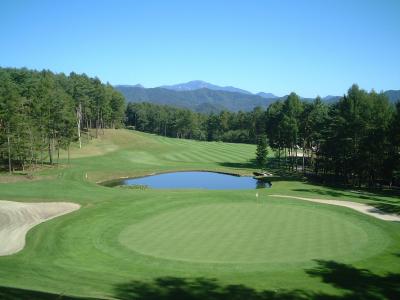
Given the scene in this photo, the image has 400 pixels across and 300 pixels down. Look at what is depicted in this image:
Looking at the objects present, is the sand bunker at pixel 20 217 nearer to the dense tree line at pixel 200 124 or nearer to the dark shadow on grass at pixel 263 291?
the dark shadow on grass at pixel 263 291

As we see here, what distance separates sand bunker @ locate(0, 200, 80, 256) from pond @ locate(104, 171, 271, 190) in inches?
816

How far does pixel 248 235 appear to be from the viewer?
951 inches

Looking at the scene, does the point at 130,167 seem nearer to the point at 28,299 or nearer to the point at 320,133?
the point at 320,133

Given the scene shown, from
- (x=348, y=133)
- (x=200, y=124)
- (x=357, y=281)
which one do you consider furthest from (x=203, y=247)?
(x=200, y=124)

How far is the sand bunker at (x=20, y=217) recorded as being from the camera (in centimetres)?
2468

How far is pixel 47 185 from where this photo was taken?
45.0 m

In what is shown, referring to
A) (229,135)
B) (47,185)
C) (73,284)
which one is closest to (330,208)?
(73,284)

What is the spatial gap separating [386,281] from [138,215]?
18.0 metres

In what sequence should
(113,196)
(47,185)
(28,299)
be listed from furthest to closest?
(47,185) → (113,196) → (28,299)

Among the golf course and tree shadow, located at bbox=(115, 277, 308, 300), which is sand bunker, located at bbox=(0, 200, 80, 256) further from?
tree shadow, located at bbox=(115, 277, 308, 300)

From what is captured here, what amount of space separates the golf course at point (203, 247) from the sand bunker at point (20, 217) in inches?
9.5

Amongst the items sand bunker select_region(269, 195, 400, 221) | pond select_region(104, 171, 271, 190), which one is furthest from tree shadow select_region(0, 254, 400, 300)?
pond select_region(104, 171, 271, 190)

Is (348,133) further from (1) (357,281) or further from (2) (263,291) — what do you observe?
(2) (263,291)

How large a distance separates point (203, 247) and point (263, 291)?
18.2 ft
